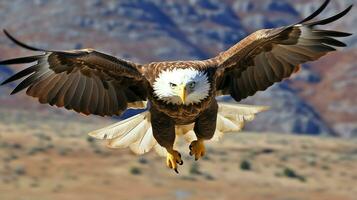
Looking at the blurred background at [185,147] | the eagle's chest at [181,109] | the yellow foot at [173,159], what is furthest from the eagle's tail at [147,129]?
the blurred background at [185,147]

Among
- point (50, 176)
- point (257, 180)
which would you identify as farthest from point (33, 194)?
point (257, 180)

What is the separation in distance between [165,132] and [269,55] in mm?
1688

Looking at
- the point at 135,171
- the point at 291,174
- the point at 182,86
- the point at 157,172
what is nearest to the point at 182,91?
the point at 182,86

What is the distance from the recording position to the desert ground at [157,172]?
50719 mm

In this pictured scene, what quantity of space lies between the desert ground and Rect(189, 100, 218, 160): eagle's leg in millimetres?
30381

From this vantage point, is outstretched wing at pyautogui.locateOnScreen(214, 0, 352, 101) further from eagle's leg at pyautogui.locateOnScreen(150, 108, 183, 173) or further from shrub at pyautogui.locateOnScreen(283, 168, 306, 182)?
shrub at pyautogui.locateOnScreen(283, 168, 306, 182)

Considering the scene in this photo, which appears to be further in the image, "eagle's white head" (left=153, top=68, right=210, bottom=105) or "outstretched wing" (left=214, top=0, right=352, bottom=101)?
"outstretched wing" (left=214, top=0, right=352, bottom=101)

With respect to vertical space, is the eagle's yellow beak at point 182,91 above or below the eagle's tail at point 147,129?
above

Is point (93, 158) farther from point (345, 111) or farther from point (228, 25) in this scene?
point (228, 25)

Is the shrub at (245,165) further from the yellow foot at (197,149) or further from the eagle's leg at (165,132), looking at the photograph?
the eagle's leg at (165,132)

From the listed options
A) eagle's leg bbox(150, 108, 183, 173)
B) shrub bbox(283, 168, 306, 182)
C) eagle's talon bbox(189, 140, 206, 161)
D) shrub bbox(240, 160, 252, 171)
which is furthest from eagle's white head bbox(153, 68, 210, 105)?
shrub bbox(240, 160, 252, 171)

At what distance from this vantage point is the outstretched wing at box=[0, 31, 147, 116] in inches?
434

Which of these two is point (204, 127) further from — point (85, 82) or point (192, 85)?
point (85, 82)

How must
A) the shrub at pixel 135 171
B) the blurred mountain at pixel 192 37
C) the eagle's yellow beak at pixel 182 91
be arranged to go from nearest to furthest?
the eagle's yellow beak at pixel 182 91
the shrub at pixel 135 171
the blurred mountain at pixel 192 37
